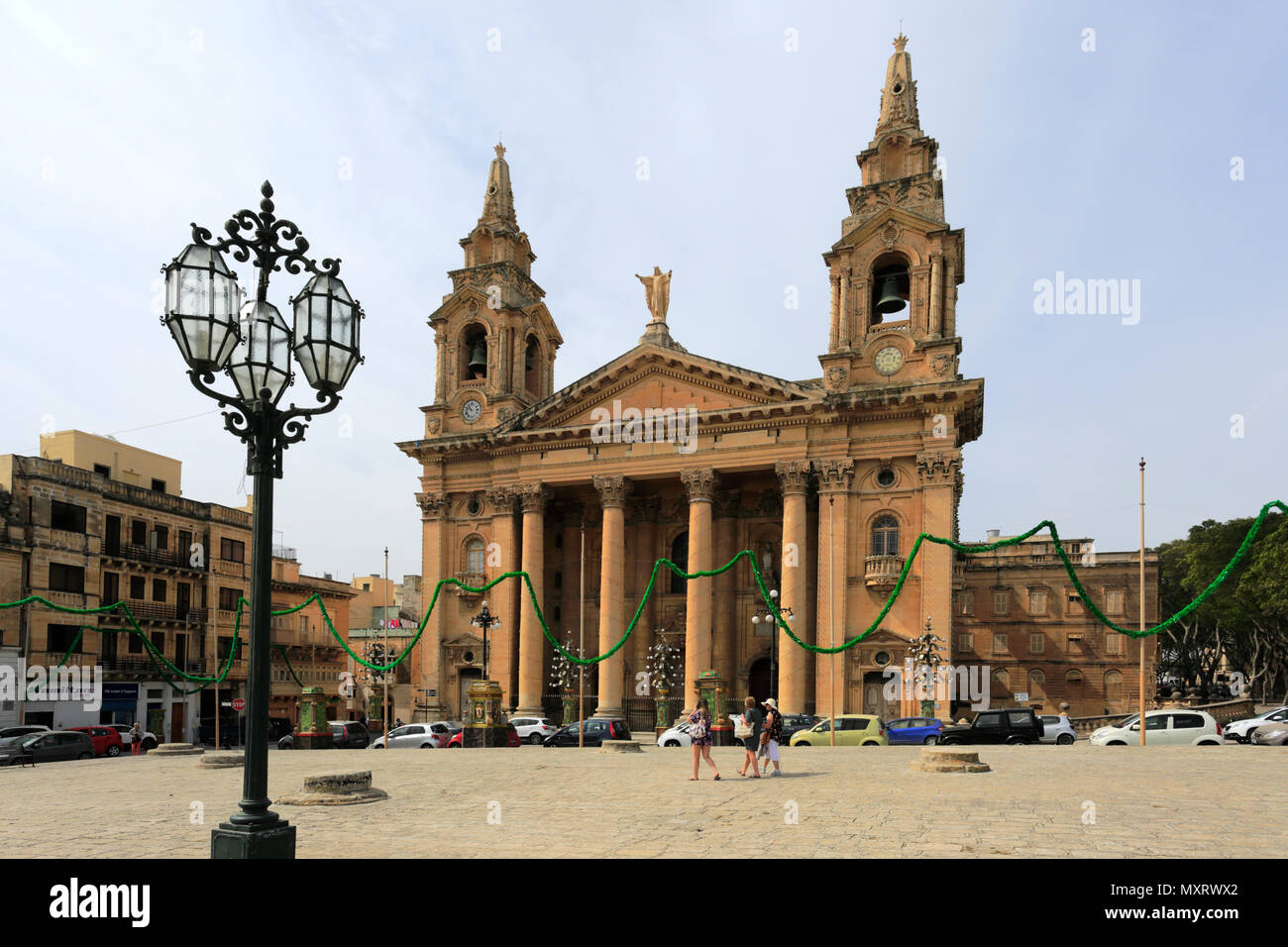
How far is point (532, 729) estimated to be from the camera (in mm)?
41375

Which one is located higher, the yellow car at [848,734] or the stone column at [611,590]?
the stone column at [611,590]

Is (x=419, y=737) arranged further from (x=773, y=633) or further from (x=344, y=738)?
(x=773, y=633)

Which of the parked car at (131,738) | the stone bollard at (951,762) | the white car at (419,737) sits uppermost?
the stone bollard at (951,762)

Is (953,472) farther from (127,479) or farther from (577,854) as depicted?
(127,479)

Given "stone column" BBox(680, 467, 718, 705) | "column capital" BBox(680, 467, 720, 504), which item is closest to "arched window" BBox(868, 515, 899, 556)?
"stone column" BBox(680, 467, 718, 705)

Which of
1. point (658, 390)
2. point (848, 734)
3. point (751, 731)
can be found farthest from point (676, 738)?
point (658, 390)

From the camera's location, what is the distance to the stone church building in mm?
43125

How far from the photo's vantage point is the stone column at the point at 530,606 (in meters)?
48.1

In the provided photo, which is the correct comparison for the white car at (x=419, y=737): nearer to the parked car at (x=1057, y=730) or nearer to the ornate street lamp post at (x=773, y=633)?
the ornate street lamp post at (x=773, y=633)

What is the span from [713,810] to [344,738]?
28.6 m

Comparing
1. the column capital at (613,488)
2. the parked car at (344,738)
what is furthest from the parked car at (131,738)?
the column capital at (613,488)

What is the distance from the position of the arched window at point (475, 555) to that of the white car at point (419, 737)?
14919 millimetres

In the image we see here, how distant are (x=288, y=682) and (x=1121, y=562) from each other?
56.9 m

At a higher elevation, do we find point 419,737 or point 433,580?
point 433,580
